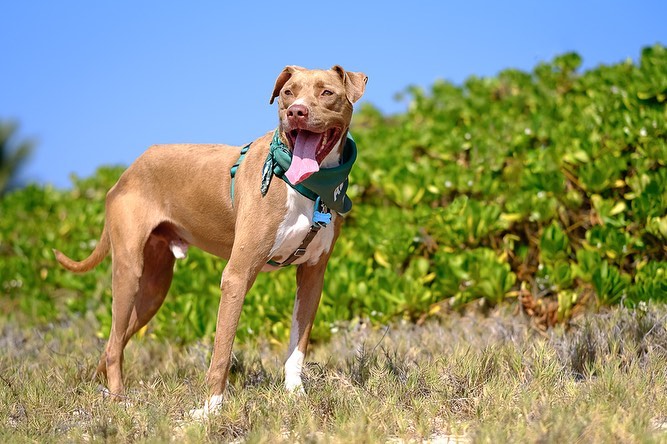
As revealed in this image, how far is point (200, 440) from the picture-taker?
11.5ft

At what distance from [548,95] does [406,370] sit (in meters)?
5.58

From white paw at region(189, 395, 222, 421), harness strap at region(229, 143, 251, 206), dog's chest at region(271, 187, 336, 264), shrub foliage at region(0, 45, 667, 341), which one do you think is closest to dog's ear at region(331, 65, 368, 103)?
dog's chest at region(271, 187, 336, 264)

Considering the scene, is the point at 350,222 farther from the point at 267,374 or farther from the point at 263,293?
the point at 267,374

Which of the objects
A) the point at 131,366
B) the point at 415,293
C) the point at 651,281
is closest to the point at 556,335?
the point at 651,281

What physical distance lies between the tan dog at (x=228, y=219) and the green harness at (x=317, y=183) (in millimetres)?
36

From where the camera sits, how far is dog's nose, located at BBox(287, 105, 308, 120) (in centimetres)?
366

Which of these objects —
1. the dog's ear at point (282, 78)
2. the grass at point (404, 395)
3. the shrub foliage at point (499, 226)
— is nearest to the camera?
the grass at point (404, 395)

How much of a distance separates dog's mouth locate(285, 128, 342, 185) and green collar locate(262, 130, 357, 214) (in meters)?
0.07

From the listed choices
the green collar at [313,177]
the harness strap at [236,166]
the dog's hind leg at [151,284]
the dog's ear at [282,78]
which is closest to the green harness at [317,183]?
the green collar at [313,177]

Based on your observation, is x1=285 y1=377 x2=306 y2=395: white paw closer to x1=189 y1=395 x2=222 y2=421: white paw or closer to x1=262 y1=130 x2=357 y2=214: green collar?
x1=189 y1=395 x2=222 y2=421: white paw

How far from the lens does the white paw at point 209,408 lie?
3889 mm

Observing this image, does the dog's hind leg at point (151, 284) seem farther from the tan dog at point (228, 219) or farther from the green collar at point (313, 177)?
the green collar at point (313, 177)

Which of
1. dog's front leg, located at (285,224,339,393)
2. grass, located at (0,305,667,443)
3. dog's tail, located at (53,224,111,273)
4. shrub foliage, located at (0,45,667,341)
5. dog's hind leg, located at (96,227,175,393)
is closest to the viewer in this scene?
grass, located at (0,305,667,443)

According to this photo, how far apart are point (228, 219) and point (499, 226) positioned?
288 centimetres
